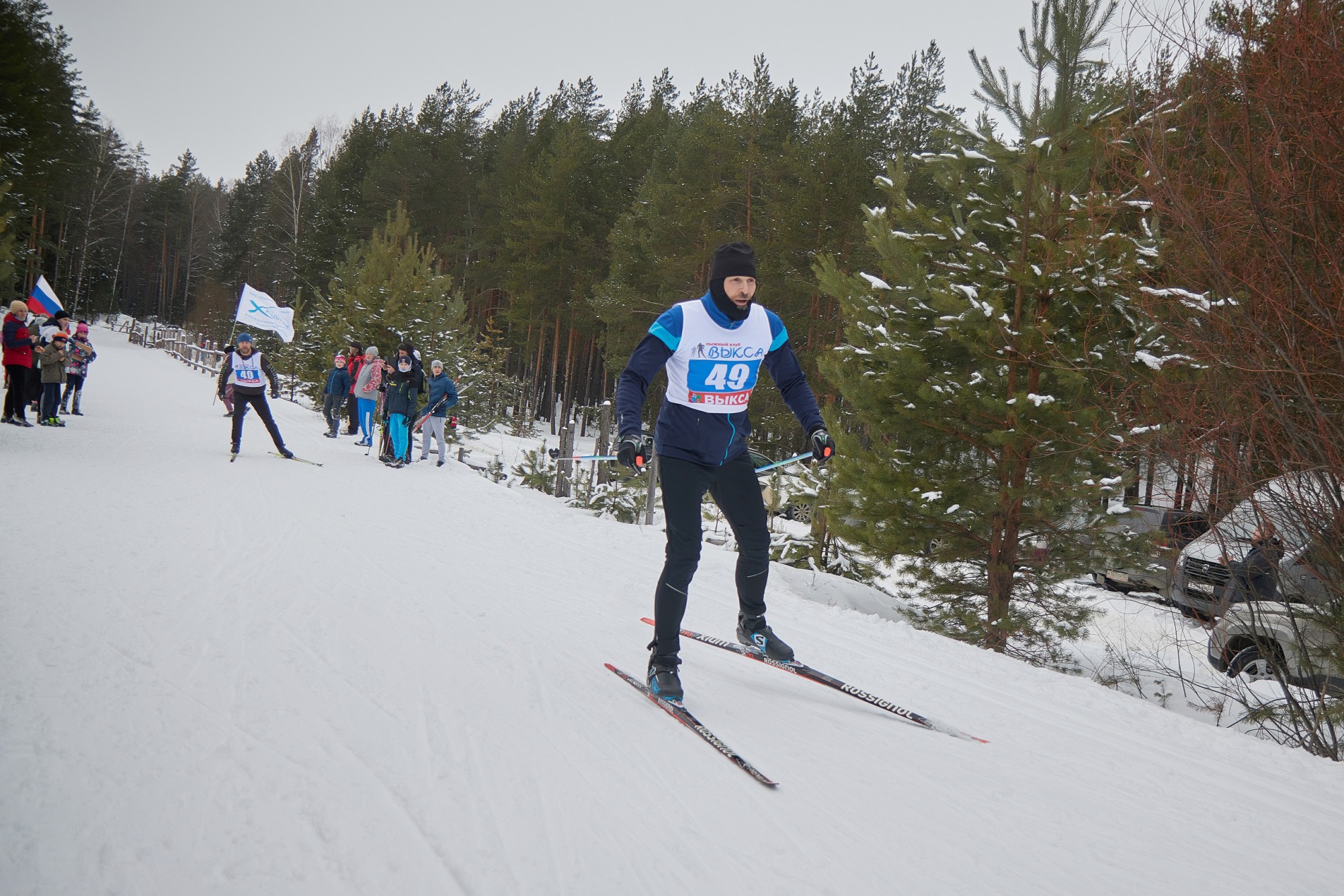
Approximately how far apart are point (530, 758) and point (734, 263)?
2.43 metres

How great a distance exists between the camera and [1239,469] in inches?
186

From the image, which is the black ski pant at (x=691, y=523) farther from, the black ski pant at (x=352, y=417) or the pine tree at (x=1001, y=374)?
the black ski pant at (x=352, y=417)

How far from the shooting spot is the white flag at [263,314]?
1988 centimetres

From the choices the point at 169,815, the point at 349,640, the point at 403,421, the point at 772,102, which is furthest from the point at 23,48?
the point at 169,815

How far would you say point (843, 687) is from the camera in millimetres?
3930

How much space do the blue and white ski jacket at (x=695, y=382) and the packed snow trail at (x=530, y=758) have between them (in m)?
1.27

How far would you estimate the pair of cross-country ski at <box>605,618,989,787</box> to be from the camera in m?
3.11

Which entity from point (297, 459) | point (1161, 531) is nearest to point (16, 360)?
point (297, 459)

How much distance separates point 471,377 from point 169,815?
784 inches

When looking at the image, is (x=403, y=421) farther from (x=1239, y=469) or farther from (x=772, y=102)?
(x=772, y=102)

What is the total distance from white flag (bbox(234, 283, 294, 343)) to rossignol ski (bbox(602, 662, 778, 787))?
1900 cm

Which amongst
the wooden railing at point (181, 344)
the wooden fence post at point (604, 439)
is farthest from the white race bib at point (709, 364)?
the wooden railing at point (181, 344)

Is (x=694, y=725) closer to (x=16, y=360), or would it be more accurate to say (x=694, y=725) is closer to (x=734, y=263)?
(x=734, y=263)

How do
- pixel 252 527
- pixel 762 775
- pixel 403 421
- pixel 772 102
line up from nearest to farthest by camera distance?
1. pixel 762 775
2. pixel 252 527
3. pixel 403 421
4. pixel 772 102
